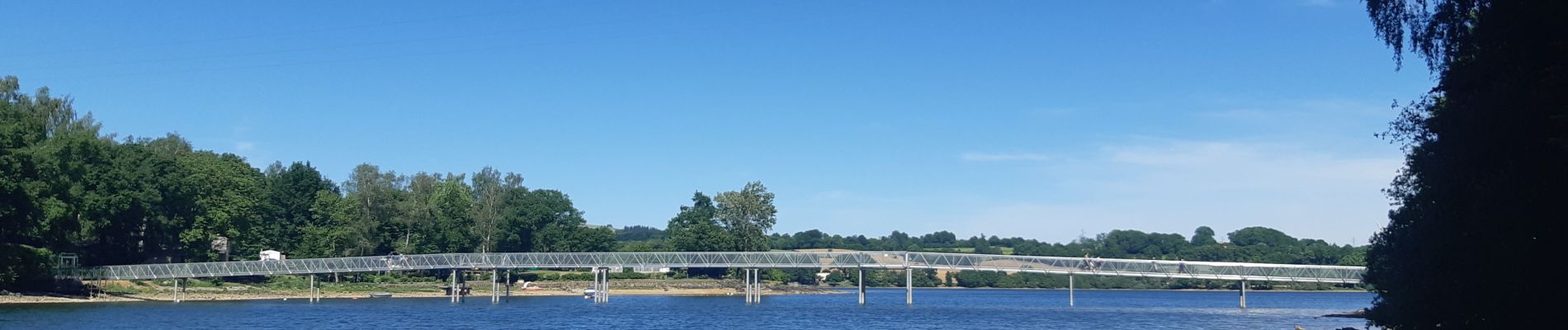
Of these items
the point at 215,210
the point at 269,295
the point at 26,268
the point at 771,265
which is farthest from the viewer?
the point at 215,210

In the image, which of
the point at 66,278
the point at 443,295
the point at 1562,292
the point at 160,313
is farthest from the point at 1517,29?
the point at 443,295

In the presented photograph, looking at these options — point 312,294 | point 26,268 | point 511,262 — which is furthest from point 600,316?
point 26,268

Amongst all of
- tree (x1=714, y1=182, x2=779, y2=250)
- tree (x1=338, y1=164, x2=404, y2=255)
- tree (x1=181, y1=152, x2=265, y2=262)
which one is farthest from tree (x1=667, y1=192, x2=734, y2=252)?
tree (x1=181, y1=152, x2=265, y2=262)

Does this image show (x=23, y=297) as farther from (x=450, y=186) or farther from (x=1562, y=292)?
(x=1562, y=292)

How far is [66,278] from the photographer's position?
239 ft

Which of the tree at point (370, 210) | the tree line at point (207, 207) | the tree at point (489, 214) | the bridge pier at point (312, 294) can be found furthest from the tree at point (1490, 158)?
the tree at point (489, 214)

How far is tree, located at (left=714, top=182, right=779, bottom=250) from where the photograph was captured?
11775cm

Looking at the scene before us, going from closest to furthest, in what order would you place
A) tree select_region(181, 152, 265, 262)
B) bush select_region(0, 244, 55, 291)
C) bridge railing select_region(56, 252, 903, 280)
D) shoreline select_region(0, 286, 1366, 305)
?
bush select_region(0, 244, 55, 291) → shoreline select_region(0, 286, 1366, 305) → bridge railing select_region(56, 252, 903, 280) → tree select_region(181, 152, 265, 262)

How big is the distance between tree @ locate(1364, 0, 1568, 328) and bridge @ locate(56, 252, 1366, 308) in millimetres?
49983

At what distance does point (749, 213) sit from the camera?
11819 centimetres

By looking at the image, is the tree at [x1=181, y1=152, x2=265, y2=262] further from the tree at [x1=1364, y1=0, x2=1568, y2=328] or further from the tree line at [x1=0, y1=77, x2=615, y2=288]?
the tree at [x1=1364, y1=0, x2=1568, y2=328]

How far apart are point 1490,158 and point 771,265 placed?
60.3 meters

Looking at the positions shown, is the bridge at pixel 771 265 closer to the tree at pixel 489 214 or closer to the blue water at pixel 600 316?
the blue water at pixel 600 316

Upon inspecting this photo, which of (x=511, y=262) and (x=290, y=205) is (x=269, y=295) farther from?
(x=290, y=205)
